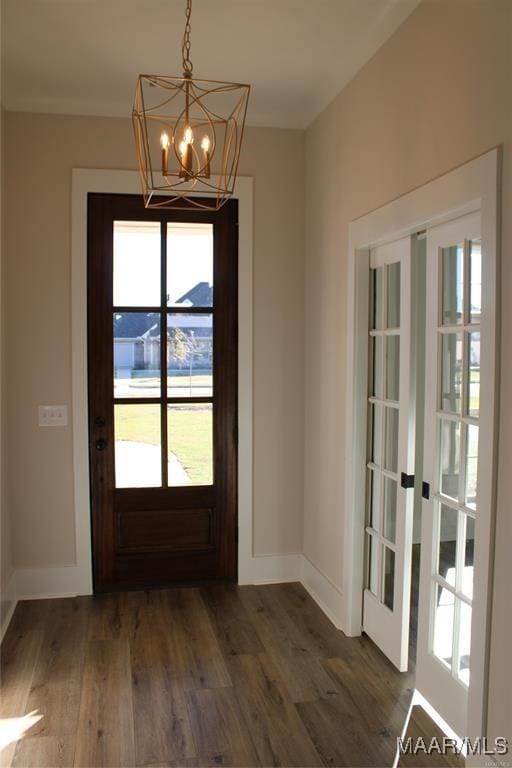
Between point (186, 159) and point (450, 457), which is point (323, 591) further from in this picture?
point (186, 159)

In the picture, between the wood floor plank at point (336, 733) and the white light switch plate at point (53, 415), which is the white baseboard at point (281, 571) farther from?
the white light switch plate at point (53, 415)

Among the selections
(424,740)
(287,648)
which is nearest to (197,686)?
(287,648)

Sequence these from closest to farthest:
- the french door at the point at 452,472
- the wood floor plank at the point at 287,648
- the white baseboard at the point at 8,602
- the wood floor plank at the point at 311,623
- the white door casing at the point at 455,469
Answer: the white door casing at the point at 455,469 < the french door at the point at 452,472 < the wood floor plank at the point at 287,648 < the wood floor plank at the point at 311,623 < the white baseboard at the point at 8,602

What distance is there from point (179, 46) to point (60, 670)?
2996mm

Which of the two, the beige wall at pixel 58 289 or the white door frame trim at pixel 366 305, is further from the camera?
the beige wall at pixel 58 289

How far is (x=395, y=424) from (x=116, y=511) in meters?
1.85

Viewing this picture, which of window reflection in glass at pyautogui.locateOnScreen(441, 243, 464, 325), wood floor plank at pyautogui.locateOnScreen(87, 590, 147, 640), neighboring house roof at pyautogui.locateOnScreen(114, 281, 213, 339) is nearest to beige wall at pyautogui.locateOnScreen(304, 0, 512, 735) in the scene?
window reflection in glass at pyautogui.locateOnScreen(441, 243, 464, 325)

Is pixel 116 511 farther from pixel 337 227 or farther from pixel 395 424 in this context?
pixel 337 227

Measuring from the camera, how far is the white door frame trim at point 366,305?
1998mm

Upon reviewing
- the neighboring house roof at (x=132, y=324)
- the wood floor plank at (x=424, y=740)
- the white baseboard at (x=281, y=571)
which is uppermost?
the neighboring house roof at (x=132, y=324)

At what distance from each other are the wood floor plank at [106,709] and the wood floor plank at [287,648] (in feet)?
2.29

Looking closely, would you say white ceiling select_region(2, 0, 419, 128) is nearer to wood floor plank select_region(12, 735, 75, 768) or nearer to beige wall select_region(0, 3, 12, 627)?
beige wall select_region(0, 3, 12, 627)

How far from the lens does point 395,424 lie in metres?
2.98

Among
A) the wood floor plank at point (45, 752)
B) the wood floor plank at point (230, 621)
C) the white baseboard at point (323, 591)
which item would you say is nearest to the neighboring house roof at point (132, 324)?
the wood floor plank at point (230, 621)
